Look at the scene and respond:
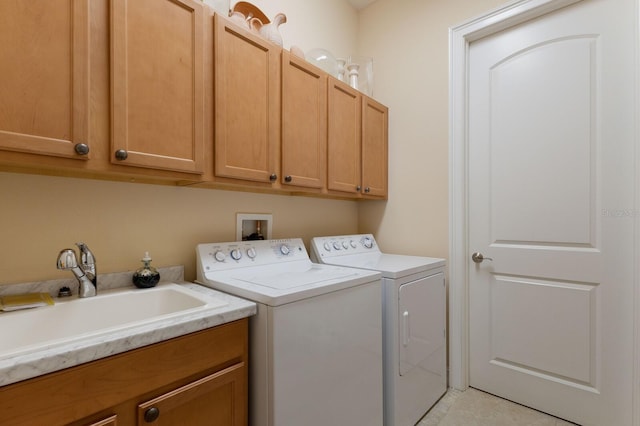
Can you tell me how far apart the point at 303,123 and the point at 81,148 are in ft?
3.45

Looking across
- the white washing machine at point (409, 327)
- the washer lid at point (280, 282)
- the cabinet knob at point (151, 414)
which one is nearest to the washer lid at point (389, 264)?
the white washing machine at point (409, 327)

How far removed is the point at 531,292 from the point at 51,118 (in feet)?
8.07

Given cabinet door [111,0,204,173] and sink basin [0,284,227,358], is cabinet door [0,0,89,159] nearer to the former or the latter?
cabinet door [111,0,204,173]

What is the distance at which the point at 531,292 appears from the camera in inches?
75.6

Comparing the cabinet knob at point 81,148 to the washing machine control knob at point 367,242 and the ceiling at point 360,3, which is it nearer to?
the washing machine control knob at point 367,242

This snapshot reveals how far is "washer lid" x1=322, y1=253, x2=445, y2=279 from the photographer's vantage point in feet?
5.34

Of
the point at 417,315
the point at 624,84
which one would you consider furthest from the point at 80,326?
the point at 624,84

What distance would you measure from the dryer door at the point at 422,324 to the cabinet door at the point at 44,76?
5.02 feet

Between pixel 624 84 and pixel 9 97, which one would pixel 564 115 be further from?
pixel 9 97

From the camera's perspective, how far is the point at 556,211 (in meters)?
1.83

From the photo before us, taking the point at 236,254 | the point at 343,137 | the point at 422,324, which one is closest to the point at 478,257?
the point at 422,324

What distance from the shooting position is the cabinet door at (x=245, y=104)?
1362mm

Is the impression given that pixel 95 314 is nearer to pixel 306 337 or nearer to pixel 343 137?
pixel 306 337

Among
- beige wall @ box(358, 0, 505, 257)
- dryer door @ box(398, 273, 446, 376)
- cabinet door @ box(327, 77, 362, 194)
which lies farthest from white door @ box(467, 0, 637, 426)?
cabinet door @ box(327, 77, 362, 194)
